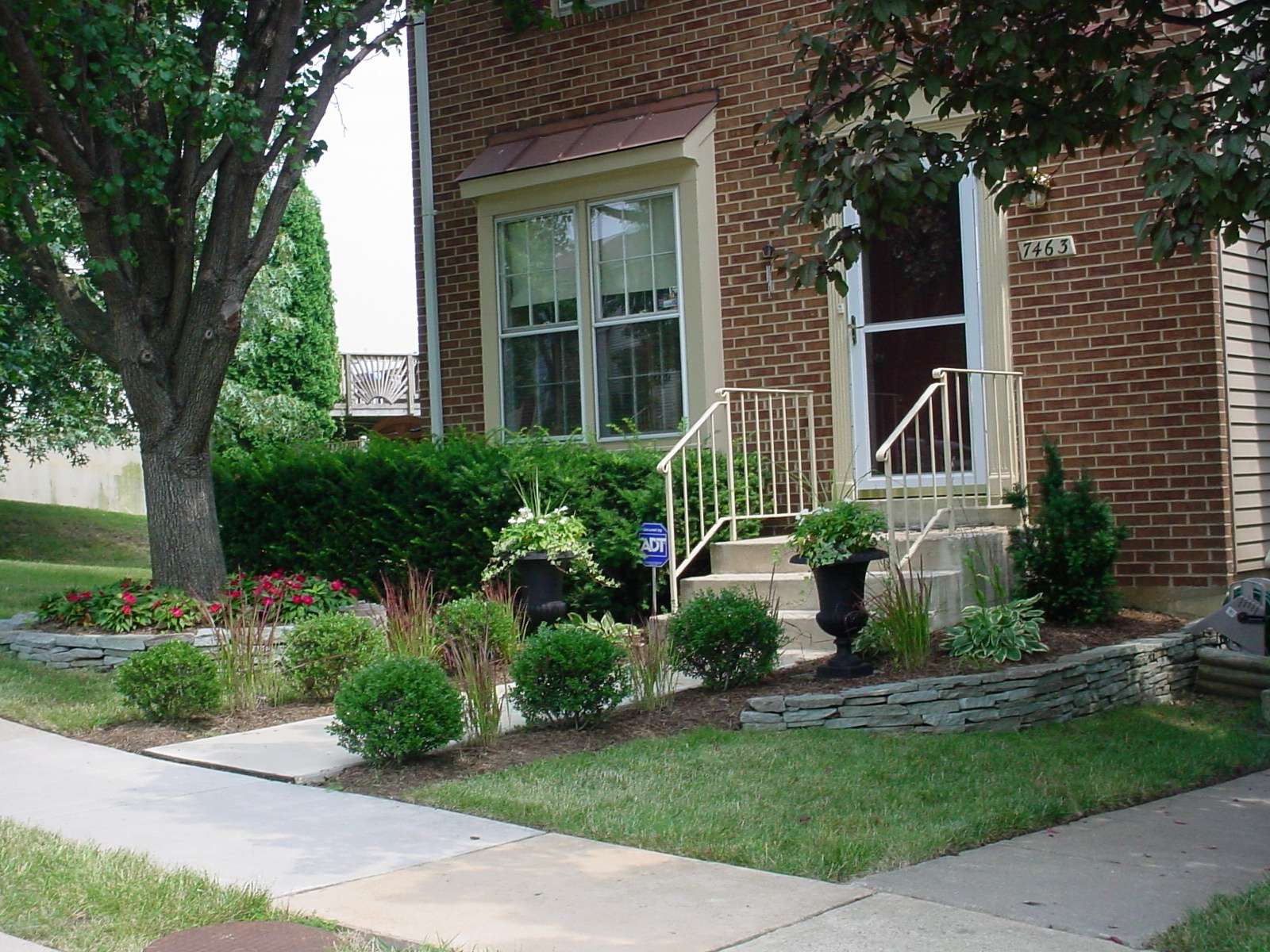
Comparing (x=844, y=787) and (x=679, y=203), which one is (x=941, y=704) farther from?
(x=679, y=203)

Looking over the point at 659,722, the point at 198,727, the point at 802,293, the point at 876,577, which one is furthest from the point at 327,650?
the point at 802,293

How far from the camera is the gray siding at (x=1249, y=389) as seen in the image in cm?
909

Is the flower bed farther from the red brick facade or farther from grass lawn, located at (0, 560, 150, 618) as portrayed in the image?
the red brick facade

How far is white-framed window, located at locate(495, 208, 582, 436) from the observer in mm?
11781

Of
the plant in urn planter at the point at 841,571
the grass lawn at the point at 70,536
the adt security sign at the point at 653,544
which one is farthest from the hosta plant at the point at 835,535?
the grass lawn at the point at 70,536

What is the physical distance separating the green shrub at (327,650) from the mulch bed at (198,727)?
0.53 feet

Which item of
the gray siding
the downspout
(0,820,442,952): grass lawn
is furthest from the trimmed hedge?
(0,820,442,952): grass lawn

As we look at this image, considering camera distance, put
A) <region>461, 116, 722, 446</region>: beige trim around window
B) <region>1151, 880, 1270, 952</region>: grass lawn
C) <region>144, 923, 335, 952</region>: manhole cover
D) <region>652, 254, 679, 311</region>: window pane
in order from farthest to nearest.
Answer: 1. <region>652, 254, 679, 311</region>: window pane
2. <region>461, 116, 722, 446</region>: beige trim around window
3. <region>144, 923, 335, 952</region>: manhole cover
4. <region>1151, 880, 1270, 952</region>: grass lawn

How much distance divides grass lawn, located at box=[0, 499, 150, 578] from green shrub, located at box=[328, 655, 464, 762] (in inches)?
671

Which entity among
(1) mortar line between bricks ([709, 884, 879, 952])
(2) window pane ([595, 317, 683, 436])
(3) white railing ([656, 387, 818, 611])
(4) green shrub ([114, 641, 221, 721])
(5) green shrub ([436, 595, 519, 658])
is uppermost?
(2) window pane ([595, 317, 683, 436])

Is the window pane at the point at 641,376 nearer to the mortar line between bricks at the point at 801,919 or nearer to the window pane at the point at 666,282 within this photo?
the window pane at the point at 666,282

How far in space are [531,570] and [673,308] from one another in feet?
9.97

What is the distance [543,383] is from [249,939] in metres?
8.17

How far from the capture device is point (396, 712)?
20.8 feet
